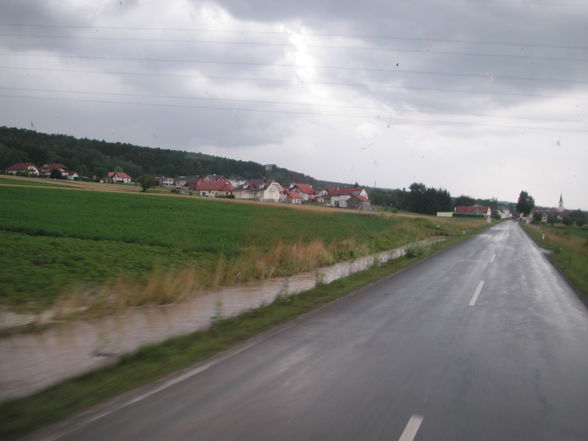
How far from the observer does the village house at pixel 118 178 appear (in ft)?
255

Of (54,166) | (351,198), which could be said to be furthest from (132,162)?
(351,198)

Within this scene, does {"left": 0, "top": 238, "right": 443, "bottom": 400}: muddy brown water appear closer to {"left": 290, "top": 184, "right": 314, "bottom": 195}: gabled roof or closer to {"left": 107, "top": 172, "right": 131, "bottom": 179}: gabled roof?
{"left": 290, "top": 184, "right": 314, "bottom": 195}: gabled roof

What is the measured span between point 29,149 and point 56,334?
233 ft

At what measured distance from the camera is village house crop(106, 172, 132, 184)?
255 feet

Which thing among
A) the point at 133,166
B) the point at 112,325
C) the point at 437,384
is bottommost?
the point at 112,325

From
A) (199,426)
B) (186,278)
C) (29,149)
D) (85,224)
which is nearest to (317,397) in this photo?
(199,426)

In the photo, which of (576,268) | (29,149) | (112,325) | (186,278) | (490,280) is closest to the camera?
(112,325)

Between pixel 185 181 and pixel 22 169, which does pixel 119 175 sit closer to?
pixel 185 181

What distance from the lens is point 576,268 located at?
16172mm

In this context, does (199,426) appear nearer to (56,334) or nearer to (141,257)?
(56,334)

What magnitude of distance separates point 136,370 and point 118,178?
271 ft

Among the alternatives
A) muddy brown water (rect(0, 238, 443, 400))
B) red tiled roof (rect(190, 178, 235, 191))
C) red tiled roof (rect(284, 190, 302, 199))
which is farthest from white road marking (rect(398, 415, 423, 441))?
red tiled roof (rect(190, 178, 235, 191))

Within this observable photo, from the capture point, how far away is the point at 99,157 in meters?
72.2

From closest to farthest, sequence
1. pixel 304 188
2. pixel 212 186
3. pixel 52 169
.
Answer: pixel 52 169 < pixel 212 186 < pixel 304 188
